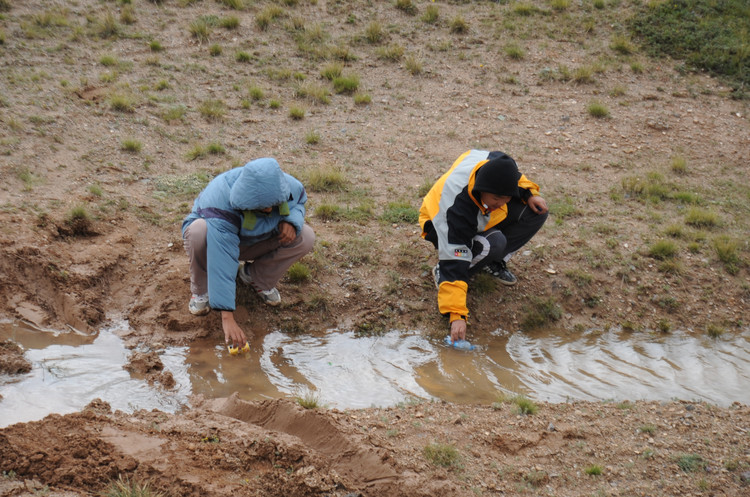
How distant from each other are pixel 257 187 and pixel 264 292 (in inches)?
48.9

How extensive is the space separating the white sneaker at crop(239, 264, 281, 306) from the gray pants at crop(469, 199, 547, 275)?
5.46ft

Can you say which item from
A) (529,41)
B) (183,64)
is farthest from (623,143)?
(183,64)

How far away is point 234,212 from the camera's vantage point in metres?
4.51

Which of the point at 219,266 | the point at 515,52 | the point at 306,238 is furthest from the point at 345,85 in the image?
the point at 219,266

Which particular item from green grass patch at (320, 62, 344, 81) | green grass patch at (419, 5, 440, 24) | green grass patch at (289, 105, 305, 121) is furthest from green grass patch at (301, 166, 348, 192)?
green grass patch at (419, 5, 440, 24)

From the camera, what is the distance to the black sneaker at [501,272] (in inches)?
229

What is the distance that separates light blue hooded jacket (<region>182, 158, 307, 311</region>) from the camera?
4.29m

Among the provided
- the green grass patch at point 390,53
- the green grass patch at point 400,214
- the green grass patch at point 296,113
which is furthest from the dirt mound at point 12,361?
the green grass patch at point 390,53

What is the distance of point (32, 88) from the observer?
24.8 ft

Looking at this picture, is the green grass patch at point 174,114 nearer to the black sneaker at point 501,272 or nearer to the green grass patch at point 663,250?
the black sneaker at point 501,272

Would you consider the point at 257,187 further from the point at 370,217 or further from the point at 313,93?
the point at 313,93

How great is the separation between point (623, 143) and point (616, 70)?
6.78 ft

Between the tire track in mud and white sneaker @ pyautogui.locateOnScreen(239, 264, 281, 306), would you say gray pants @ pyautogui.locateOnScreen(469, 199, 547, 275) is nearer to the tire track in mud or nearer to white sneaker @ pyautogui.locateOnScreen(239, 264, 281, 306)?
white sneaker @ pyautogui.locateOnScreen(239, 264, 281, 306)

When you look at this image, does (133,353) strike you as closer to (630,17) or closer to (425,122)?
(425,122)
